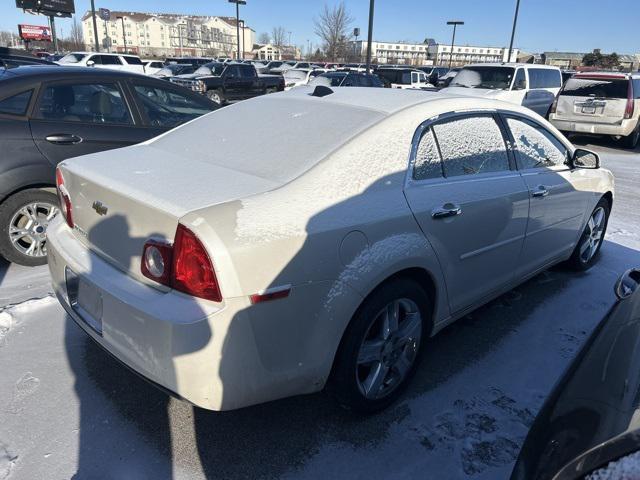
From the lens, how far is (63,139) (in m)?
4.05

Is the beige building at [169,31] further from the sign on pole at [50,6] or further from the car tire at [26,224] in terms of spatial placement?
the car tire at [26,224]

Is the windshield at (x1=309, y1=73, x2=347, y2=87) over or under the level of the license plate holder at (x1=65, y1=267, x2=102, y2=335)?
over

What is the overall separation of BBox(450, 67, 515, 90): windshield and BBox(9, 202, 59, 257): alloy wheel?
1145 centimetres

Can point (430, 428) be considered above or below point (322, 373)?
below

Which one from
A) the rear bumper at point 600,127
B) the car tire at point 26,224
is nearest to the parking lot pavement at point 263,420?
the car tire at point 26,224

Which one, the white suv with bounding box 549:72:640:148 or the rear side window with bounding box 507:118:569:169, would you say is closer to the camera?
the rear side window with bounding box 507:118:569:169

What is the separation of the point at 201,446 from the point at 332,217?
1261mm

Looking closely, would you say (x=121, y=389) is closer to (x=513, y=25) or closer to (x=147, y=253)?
(x=147, y=253)

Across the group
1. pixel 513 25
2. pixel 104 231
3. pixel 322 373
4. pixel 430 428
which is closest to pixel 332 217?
pixel 322 373

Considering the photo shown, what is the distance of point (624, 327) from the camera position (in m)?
1.61

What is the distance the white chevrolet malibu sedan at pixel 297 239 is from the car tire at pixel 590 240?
4.11ft

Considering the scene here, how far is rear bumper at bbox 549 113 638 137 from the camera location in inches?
436

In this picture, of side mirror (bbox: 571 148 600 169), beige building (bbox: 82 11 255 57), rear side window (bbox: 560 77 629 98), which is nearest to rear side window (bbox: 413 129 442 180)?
side mirror (bbox: 571 148 600 169)

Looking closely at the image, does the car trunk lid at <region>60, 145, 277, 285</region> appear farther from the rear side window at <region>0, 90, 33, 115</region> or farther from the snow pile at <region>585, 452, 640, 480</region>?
the rear side window at <region>0, 90, 33, 115</region>
